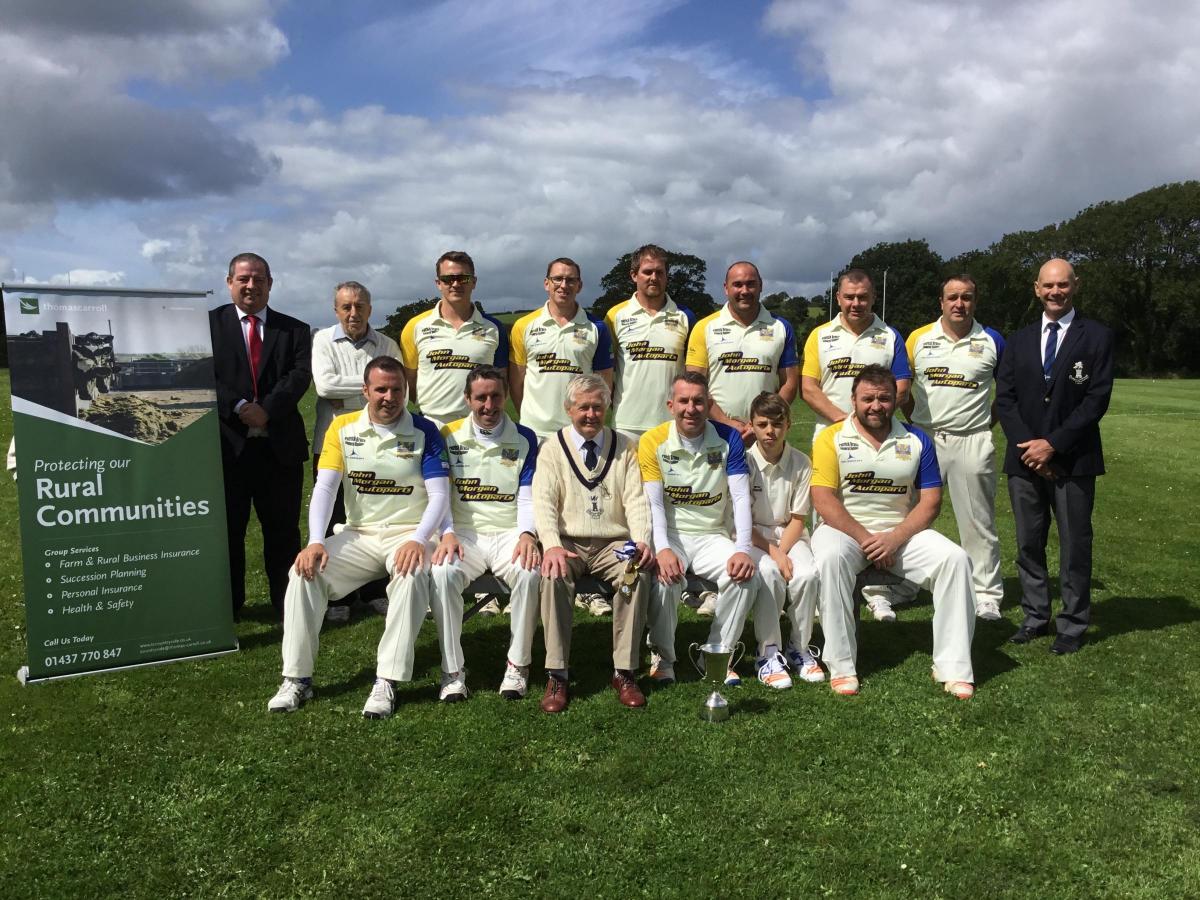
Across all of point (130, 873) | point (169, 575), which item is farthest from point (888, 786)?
point (169, 575)

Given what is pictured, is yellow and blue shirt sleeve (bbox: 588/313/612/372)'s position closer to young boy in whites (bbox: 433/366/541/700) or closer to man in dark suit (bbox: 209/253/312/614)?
young boy in whites (bbox: 433/366/541/700)

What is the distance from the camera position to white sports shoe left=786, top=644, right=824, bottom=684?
17.0ft

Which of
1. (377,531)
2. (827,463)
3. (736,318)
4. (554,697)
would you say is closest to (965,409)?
(827,463)

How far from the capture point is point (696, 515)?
5.39m

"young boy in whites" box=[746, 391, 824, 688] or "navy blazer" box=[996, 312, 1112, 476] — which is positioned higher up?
"navy blazer" box=[996, 312, 1112, 476]

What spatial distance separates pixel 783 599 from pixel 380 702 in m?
2.39

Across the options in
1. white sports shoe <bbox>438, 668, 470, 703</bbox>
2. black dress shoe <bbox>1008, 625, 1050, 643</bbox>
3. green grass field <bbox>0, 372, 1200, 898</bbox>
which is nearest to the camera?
green grass field <bbox>0, 372, 1200, 898</bbox>

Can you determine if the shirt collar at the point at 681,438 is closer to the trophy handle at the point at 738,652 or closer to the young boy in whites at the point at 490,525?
the young boy in whites at the point at 490,525

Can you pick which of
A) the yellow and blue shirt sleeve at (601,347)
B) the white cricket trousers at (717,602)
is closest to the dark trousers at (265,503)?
the yellow and blue shirt sleeve at (601,347)

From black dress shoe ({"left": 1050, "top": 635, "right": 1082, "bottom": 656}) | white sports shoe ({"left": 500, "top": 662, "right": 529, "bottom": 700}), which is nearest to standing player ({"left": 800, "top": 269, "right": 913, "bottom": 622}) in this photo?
black dress shoe ({"left": 1050, "top": 635, "right": 1082, "bottom": 656})

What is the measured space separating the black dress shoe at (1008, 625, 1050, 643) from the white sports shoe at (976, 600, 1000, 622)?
0.42 meters

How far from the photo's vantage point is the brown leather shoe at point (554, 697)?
476 centimetres

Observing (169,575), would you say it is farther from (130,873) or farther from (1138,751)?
(1138,751)

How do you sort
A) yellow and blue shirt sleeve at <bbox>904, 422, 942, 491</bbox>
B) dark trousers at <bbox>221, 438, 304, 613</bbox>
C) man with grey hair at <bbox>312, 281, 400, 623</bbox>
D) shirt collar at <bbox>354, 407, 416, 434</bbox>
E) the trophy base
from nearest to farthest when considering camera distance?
the trophy base, shirt collar at <bbox>354, 407, 416, 434</bbox>, yellow and blue shirt sleeve at <bbox>904, 422, 942, 491</bbox>, dark trousers at <bbox>221, 438, 304, 613</bbox>, man with grey hair at <bbox>312, 281, 400, 623</bbox>
